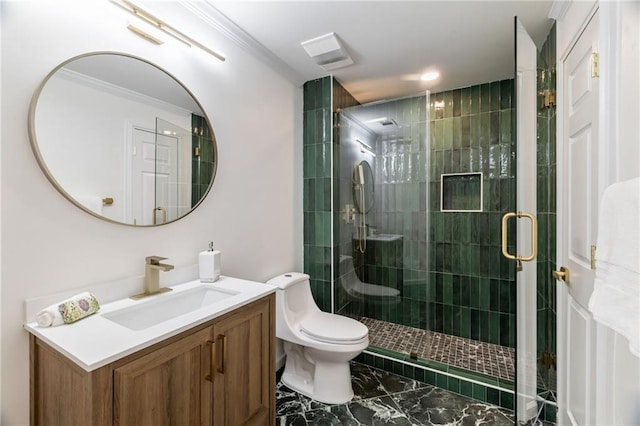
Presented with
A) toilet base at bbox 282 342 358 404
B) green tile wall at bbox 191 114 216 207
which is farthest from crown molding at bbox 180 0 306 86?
toilet base at bbox 282 342 358 404

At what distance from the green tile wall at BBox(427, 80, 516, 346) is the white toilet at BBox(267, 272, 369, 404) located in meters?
1.00

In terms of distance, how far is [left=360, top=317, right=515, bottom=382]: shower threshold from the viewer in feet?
6.96

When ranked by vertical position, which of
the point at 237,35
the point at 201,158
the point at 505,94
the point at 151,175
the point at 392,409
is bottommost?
the point at 392,409

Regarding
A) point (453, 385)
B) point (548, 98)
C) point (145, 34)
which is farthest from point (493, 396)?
point (145, 34)

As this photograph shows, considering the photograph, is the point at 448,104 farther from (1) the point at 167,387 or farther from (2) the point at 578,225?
(1) the point at 167,387

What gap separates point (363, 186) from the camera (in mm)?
2576

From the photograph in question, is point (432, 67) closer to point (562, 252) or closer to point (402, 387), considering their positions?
point (562, 252)

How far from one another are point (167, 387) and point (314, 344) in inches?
40.4

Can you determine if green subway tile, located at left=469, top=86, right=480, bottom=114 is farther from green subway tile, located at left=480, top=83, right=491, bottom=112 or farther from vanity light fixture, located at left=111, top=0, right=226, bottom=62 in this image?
vanity light fixture, located at left=111, top=0, right=226, bottom=62

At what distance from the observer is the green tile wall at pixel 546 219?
161cm

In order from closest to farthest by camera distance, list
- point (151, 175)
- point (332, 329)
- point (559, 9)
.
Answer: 1. point (151, 175)
2. point (559, 9)
3. point (332, 329)

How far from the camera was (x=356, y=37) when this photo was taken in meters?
1.81

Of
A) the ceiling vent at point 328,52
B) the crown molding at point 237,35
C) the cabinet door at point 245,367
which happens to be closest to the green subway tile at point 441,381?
the cabinet door at point 245,367

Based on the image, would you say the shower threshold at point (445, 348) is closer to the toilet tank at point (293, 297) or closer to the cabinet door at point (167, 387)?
the toilet tank at point (293, 297)
